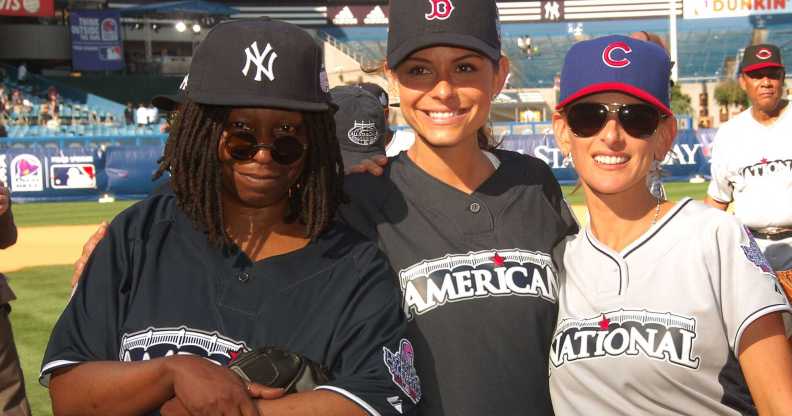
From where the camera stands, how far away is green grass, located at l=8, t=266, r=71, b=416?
6.93 metres

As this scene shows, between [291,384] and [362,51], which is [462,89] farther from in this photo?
[362,51]

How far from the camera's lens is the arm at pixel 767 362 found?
2.49m

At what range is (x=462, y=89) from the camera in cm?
309

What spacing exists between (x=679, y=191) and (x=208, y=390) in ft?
67.7

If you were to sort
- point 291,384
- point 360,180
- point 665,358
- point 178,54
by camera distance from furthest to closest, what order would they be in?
point 178,54 < point 360,180 < point 665,358 < point 291,384

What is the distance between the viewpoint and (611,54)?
9.29 feet

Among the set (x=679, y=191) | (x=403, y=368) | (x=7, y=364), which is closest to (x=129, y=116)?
(x=679, y=191)

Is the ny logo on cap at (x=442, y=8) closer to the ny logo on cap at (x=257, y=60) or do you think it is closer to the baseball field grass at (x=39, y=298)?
the ny logo on cap at (x=257, y=60)

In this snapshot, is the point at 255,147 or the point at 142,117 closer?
the point at 255,147

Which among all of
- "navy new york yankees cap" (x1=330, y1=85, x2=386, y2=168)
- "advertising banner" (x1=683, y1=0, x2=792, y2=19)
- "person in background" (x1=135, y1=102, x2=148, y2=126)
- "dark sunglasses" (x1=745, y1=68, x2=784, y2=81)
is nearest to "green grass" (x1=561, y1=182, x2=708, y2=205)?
"dark sunglasses" (x1=745, y1=68, x2=784, y2=81)

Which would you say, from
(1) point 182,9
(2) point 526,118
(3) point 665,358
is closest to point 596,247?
(3) point 665,358

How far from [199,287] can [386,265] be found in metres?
0.51

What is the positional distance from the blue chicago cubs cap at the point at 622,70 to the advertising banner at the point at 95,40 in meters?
43.6

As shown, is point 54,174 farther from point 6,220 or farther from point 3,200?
point 3,200
